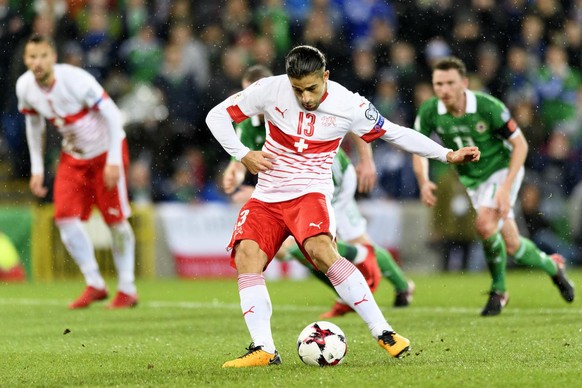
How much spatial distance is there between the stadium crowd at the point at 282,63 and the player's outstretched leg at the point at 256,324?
411 inches

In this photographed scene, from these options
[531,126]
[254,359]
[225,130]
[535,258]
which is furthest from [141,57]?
[254,359]

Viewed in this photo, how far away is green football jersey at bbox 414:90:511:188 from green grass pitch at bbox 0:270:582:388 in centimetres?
131

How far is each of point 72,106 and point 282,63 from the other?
6.59 metres

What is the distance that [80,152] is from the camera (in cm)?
1147

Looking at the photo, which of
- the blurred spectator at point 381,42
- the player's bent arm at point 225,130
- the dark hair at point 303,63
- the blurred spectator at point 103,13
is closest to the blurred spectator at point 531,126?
the blurred spectator at point 381,42

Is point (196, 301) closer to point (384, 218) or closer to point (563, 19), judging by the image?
point (384, 218)

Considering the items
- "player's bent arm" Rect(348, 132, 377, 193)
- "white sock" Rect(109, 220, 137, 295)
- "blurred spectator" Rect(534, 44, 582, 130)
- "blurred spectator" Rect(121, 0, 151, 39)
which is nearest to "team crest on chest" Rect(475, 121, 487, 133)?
"player's bent arm" Rect(348, 132, 377, 193)

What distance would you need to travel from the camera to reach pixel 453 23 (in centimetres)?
1820

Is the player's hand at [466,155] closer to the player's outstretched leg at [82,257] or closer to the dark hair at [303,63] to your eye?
the dark hair at [303,63]

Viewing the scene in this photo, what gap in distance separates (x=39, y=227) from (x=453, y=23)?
7.13m

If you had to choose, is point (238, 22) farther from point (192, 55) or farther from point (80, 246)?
point (80, 246)

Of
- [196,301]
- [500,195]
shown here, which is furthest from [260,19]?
[500,195]

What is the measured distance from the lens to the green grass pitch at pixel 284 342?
6.06 metres

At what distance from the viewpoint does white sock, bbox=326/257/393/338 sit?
22.1 ft
